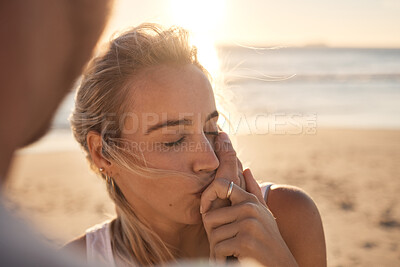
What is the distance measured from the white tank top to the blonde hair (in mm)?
50

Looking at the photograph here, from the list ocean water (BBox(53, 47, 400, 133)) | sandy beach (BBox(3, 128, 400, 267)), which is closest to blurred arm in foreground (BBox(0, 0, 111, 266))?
sandy beach (BBox(3, 128, 400, 267))

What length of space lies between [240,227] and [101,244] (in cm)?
116

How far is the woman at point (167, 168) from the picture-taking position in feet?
8.27

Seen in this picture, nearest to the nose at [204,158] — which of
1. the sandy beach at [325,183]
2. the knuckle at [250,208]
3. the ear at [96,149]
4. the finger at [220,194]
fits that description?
the finger at [220,194]

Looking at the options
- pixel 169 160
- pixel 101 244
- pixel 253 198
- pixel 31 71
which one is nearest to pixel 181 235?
pixel 101 244

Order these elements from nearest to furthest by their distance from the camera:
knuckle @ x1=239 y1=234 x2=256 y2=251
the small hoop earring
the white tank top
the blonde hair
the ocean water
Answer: knuckle @ x1=239 y1=234 x2=256 y2=251 → the blonde hair → the white tank top → the small hoop earring → the ocean water

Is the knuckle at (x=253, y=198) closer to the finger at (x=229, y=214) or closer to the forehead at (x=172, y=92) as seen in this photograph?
the finger at (x=229, y=214)

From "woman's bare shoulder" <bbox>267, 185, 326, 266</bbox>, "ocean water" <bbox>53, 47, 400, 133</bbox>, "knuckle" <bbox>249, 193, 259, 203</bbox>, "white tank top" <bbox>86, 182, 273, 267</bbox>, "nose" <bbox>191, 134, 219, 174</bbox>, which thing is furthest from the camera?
"ocean water" <bbox>53, 47, 400, 133</bbox>

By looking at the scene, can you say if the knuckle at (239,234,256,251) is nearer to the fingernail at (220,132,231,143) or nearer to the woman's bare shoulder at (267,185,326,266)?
the woman's bare shoulder at (267,185,326,266)

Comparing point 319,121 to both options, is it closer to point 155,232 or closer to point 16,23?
point 155,232

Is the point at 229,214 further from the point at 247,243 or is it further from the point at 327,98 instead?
the point at 327,98

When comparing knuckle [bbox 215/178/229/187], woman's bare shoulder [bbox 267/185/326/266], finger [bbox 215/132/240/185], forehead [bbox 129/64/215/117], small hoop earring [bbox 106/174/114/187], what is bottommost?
woman's bare shoulder [bbox 267/185/326/266]

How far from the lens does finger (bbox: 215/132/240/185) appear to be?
8.54ft

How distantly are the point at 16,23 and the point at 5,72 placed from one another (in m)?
0.06
